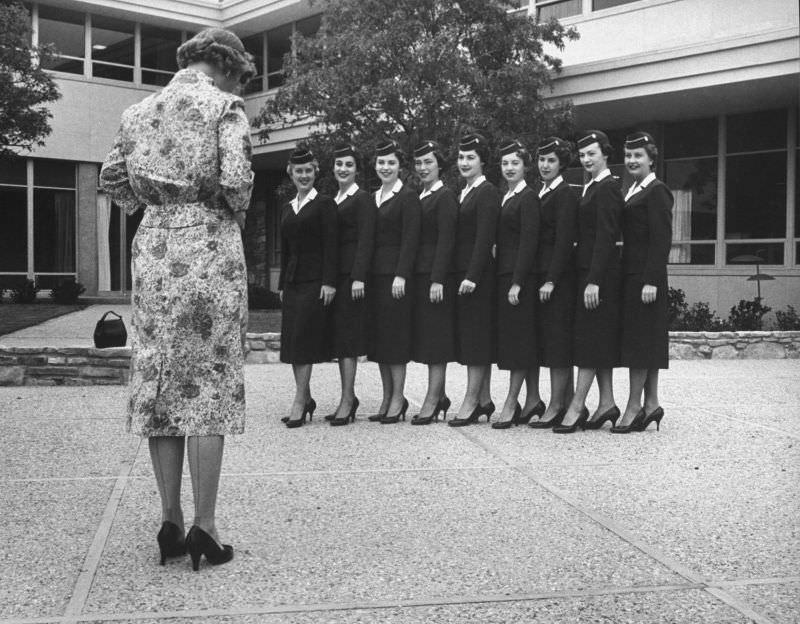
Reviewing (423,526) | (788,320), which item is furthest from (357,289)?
(788,320)

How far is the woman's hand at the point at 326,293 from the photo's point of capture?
720 centimetres

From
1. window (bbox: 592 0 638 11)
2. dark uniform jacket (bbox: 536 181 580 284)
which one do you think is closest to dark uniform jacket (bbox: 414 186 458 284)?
dark uniform jacket (bbox: 536 181 580 284)

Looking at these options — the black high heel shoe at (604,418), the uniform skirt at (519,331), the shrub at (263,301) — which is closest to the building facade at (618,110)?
the shrub at (263,301)

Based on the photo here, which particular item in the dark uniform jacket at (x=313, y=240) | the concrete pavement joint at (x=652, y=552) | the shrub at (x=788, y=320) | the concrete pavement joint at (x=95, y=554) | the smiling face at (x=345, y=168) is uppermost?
the smiling face at (x=345, y=168)

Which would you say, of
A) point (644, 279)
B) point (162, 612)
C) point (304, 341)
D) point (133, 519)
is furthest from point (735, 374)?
point (162, 612)

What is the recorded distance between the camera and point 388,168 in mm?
7414

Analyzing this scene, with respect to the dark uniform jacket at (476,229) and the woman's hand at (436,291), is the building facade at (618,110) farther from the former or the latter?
the woman's hand at (436,291)

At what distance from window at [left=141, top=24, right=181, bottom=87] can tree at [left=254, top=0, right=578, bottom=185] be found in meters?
12.5

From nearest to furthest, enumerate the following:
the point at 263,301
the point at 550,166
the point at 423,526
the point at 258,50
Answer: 1. the point at 423,526
2. the point at 550,166
3. the point at 263,301
4. the point at 258,50

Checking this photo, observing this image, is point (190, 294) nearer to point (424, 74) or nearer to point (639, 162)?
point (639, 162)

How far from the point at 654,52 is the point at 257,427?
1164 centimetres

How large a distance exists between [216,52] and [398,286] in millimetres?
3414

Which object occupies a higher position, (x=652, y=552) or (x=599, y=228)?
(x=599, y=228)

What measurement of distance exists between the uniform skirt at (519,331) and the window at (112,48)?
876 inches
